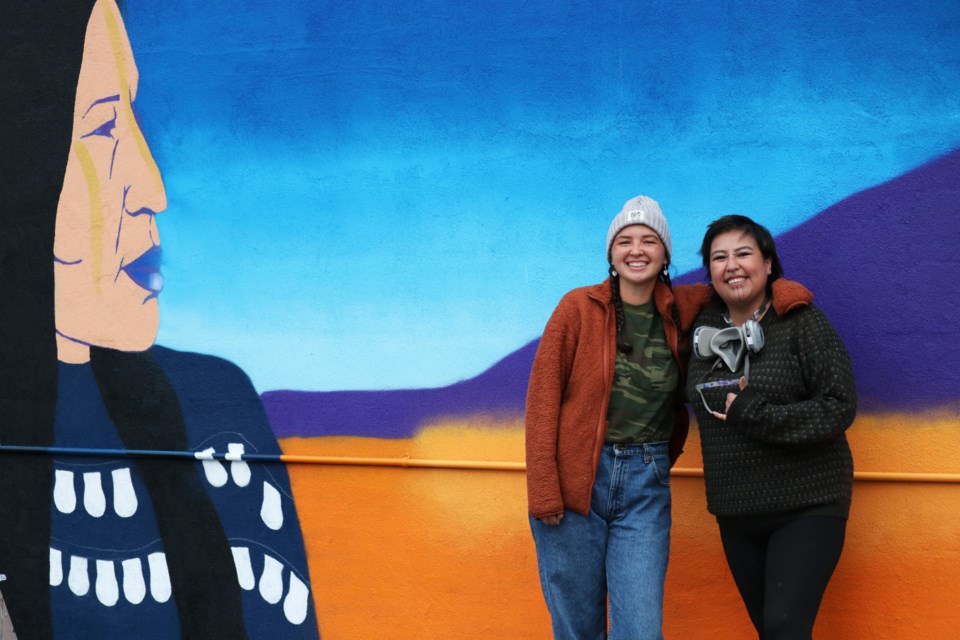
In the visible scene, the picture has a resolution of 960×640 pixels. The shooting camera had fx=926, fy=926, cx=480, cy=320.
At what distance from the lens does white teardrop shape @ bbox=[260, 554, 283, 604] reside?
159 inches

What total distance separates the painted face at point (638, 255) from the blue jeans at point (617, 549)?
1.76 feet

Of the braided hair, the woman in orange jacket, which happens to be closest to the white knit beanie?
the woman in orange jacket

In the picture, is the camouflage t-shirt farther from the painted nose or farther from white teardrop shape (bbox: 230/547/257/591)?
the painted nose

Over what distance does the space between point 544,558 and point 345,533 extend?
1273 mm

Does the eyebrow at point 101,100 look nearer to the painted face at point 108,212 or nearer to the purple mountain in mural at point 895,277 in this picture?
the painted face at point 108,212

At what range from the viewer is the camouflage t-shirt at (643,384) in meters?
2.92

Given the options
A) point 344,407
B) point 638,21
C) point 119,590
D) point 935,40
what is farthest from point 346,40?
point 119,590

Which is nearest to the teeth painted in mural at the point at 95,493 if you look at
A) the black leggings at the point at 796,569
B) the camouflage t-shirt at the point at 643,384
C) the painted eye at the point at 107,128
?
the painted eye at the point at 107,128

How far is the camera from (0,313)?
4.41m

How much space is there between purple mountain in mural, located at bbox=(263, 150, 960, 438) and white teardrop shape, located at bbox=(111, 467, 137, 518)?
A: 298cm

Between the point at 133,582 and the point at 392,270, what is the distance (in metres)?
1.89

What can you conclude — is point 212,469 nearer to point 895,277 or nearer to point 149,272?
point 149,272

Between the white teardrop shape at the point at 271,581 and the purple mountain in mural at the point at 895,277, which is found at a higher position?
the purple mountain in mural at the point at 895,277

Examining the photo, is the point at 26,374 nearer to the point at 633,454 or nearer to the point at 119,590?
the point at 119,590
